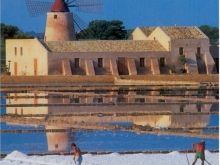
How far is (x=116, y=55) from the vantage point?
87.1ft

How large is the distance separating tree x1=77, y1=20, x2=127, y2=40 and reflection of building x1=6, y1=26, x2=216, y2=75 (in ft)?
25.1

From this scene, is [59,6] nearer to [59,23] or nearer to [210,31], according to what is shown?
[59,23]

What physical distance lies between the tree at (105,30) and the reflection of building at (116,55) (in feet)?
25.1

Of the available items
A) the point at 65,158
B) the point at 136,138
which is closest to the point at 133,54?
the point at 136,138

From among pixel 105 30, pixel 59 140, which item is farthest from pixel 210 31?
pixel 59 140

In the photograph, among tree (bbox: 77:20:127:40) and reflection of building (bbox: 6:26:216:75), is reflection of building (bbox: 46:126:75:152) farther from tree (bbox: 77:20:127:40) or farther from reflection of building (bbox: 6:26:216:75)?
tree (bbox: 77:20:127:40)

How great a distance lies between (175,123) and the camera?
1420 centimetres

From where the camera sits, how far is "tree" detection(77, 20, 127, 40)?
3578cm

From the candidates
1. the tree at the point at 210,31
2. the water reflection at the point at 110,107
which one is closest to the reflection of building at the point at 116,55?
the water reflection at the point at 110,107

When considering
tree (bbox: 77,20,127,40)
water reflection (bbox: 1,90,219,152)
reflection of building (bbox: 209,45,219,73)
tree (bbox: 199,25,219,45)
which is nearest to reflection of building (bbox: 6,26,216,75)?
reflection of building (bbox: 209,45,219,73)

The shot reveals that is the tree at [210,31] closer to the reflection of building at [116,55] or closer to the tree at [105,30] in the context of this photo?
the tree at [105,30]

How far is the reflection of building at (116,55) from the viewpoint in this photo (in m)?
26.0

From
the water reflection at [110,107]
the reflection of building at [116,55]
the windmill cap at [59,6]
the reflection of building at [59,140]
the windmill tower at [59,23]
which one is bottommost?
the reflection of building at [59,140]

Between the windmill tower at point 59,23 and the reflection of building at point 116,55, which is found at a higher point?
the windmill tower at point 59,23
